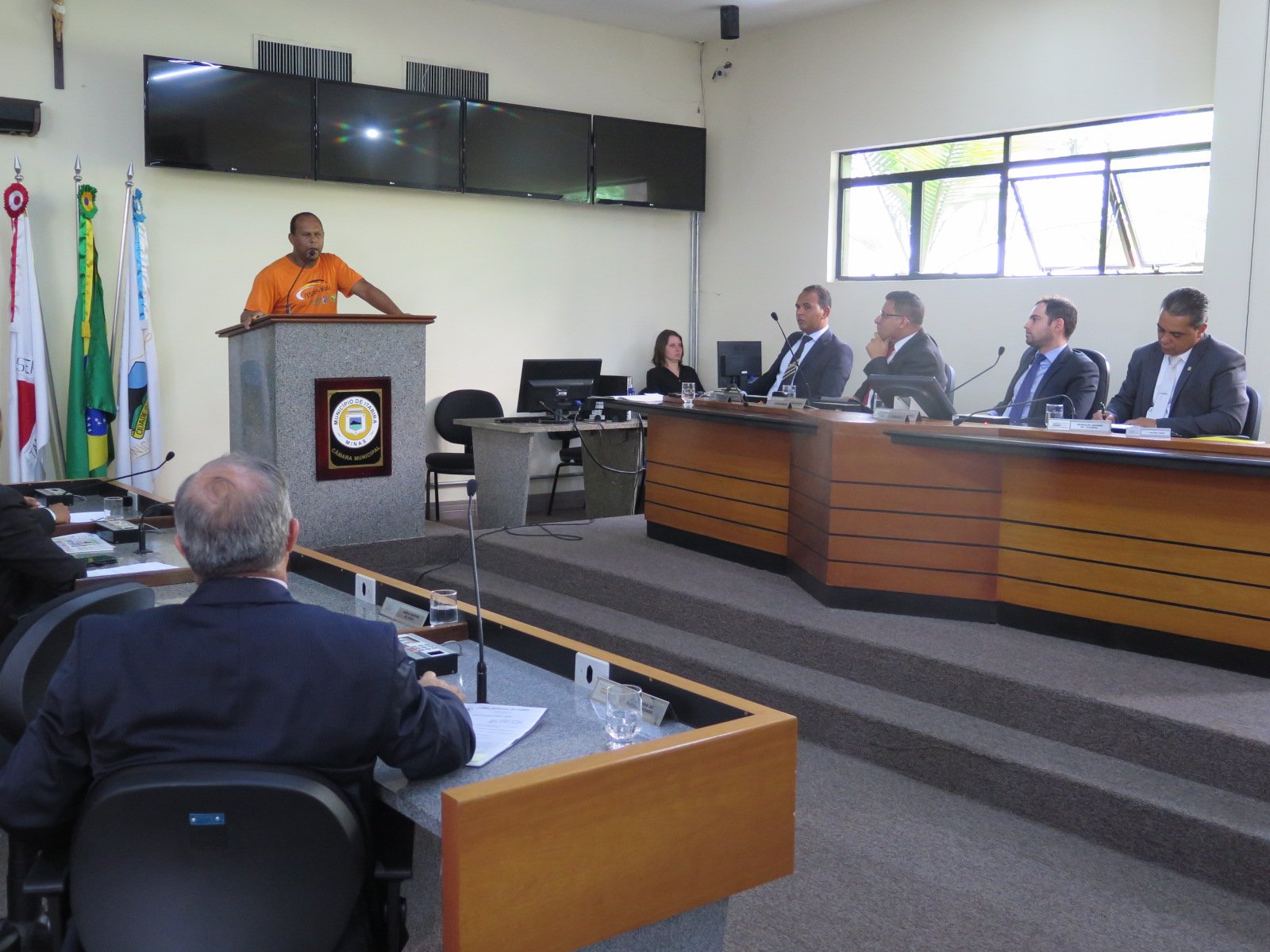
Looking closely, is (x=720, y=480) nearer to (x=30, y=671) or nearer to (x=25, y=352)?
(x=30, y=671)

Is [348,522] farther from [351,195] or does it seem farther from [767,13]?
[767,13]

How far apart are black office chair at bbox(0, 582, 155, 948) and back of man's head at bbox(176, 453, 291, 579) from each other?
1.86 ft

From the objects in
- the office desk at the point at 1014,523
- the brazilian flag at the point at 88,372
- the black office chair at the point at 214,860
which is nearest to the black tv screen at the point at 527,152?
the brazilian flag at the point at 88,372

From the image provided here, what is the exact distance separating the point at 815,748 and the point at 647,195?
5.80 metres

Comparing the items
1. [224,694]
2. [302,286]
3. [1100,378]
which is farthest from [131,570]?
[1100,378]

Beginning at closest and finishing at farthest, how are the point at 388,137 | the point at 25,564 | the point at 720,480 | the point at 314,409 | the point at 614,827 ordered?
the point at 614,827 < the point at 25,564 < the point at 314,409 < the point at 720,480 < the point at 388,137

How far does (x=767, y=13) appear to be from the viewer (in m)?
8.20

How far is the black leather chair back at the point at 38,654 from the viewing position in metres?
2.07

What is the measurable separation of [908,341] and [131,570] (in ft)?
13.2

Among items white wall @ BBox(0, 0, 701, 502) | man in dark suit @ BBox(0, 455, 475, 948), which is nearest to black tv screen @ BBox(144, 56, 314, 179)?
white wall @ BBox(0, 0, 701, 502)

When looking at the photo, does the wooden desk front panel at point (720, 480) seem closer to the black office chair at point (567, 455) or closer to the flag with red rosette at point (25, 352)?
the black office chair at point (567, 455)

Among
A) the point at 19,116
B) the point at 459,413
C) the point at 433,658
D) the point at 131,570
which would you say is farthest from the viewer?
the point at 459,413

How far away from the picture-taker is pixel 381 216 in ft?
25.1

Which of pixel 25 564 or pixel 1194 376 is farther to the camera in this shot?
pixel 1194 376
